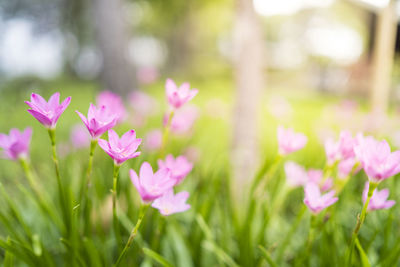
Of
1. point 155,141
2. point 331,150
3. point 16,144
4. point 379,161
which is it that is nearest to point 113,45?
point 155,141

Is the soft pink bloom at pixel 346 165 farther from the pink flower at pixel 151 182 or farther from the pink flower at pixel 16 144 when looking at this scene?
the pink flower at pixel 16 144

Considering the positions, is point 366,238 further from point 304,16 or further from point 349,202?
point 304,16

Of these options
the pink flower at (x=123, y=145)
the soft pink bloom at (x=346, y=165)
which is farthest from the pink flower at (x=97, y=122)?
the soft pink bloom at (x=346, y=165)

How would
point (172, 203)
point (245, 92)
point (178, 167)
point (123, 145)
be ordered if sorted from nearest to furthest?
1. point (123, 145)
2. point (172, 203)
3. point (178, 167)
4. point (245, 92)

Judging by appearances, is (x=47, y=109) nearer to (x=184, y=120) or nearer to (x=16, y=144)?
(x=16, y=144)

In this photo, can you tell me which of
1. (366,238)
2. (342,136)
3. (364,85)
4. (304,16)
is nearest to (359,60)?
(364,85)
